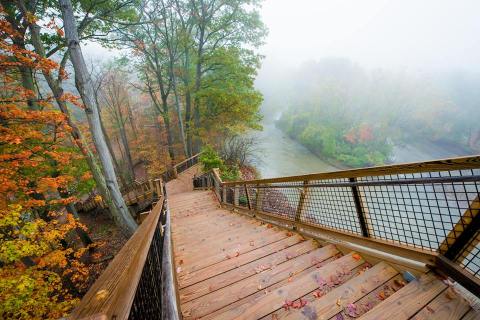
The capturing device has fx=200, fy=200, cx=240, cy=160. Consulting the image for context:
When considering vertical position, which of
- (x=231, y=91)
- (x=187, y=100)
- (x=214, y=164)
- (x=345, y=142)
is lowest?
(x=345, y=142)

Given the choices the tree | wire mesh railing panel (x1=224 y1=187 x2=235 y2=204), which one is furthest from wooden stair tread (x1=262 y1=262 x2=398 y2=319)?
the tree

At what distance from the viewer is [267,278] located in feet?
7.52

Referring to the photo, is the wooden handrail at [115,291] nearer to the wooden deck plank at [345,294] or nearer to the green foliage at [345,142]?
the wooden deck plank at [345,294]

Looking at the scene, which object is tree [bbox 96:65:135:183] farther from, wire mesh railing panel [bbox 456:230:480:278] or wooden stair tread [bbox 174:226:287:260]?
wire mesh railing panel [bbox 456:230:480:278]

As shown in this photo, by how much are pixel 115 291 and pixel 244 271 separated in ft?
6.59

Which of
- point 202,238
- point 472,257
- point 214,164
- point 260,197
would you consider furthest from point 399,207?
point 214,164

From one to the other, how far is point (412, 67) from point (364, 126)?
14.4 m

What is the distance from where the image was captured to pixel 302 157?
76.2 feet

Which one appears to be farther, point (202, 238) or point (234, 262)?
point (202, 238)

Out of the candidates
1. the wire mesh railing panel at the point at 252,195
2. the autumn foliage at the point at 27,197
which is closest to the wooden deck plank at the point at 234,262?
the wire mesh railing panel at the point at 252,195

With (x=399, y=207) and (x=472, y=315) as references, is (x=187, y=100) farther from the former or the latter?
(x=472, y=315)

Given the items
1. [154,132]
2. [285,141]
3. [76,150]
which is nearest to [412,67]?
[285,141]

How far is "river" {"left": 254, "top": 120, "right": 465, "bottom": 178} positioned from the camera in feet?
62.7

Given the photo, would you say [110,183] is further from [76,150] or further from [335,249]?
[335,249]
